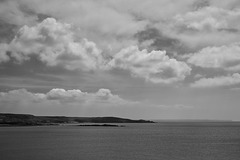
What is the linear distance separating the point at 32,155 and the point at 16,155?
12.3ft

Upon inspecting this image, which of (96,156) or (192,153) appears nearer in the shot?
(96,156)

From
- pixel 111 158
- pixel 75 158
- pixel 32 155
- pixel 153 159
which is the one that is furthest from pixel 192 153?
pixel 32 155

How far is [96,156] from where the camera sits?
7075 cm

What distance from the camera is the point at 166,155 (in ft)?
239

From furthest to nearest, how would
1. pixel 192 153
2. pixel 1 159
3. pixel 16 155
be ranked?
pixel 192 153 < pixel 16 155 < pixel 1 159

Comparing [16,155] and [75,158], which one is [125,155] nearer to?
[75,158]

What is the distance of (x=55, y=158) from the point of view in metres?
65.9

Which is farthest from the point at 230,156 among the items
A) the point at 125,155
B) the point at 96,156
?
the point at 96,156

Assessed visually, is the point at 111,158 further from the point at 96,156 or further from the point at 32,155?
the point at 32,155

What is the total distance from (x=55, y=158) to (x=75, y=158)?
4.41 metres

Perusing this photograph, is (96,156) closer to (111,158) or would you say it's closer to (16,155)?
(111,158)

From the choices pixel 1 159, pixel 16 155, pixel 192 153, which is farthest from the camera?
pixel 192 153

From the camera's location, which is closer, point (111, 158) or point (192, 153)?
point (111, 158)

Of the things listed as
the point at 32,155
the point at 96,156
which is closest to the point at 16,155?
the point at 32,155
